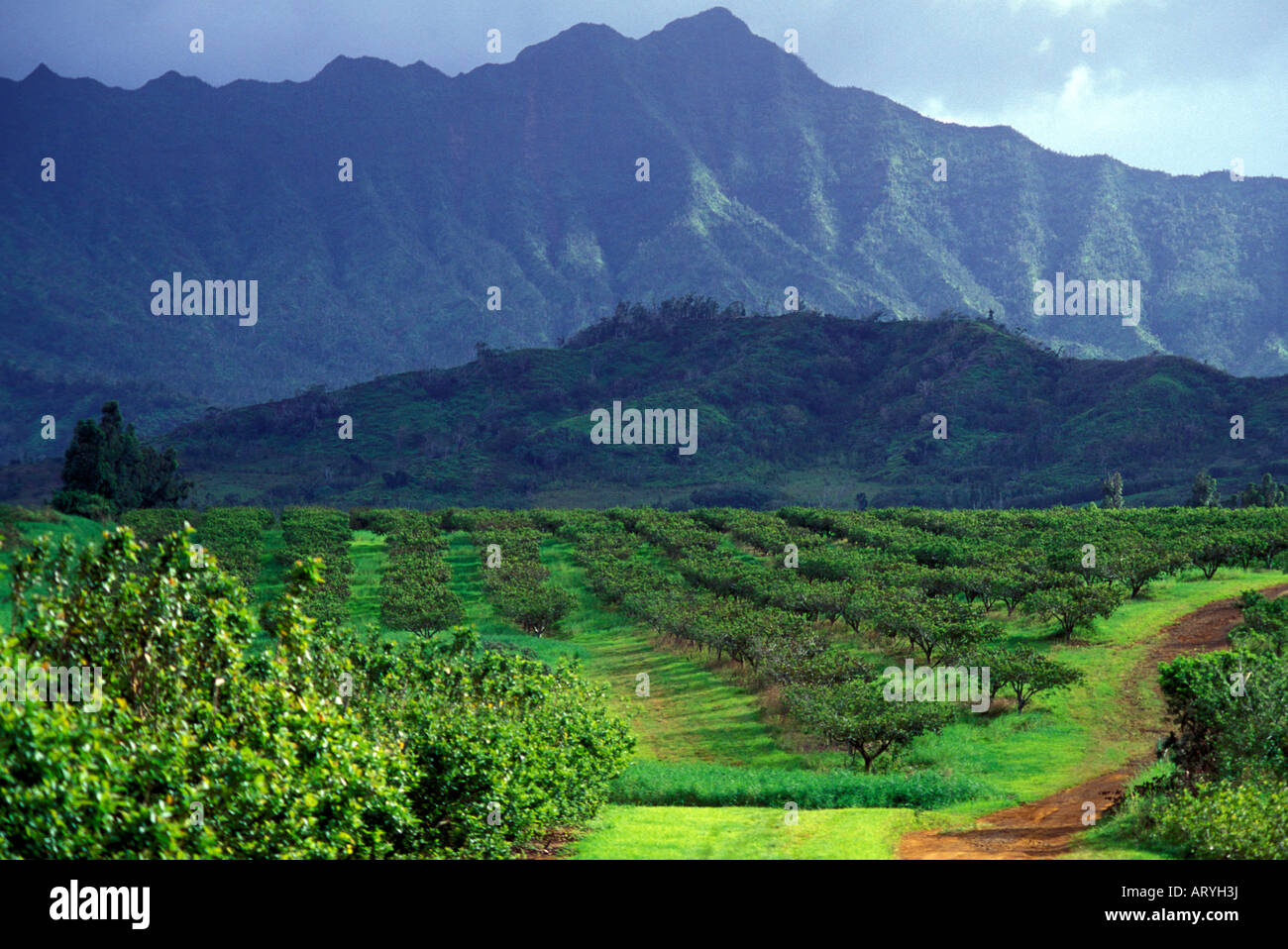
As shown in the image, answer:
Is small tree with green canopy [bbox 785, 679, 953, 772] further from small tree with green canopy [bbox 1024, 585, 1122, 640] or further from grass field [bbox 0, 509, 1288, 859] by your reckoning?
small tree with green canopy [bbox 1024, 585, 1122, 640]

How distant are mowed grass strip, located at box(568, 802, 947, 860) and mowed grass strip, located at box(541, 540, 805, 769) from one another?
22.5 ft

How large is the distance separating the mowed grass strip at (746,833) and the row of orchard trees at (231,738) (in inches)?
57.5

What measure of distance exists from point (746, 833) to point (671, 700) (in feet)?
82.6

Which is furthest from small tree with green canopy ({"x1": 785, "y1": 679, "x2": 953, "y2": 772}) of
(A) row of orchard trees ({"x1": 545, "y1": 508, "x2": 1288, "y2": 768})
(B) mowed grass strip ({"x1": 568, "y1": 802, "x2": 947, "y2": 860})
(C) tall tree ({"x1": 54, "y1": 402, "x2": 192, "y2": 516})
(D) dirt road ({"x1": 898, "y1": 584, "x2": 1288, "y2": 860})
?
(C) tall tree ({"x1": 54, "y1": 402, "x2": 192, "y2": 516})

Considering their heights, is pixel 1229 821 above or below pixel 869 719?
above

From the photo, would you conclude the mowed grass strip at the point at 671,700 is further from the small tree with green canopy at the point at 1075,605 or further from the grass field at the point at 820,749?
the small tree with green canopy at the point at 1075,605

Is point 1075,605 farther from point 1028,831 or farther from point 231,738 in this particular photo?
point 231,738

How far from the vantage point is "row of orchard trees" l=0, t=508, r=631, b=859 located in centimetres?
1134

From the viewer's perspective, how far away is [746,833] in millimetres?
22438

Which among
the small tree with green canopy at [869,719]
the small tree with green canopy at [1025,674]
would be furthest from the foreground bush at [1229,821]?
the small tree with green canopy at [1025,674]

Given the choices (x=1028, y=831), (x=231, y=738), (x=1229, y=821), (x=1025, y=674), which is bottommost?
(x=1028, y=831)

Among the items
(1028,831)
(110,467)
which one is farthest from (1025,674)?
(110,467)

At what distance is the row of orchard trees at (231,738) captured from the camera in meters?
11.3
